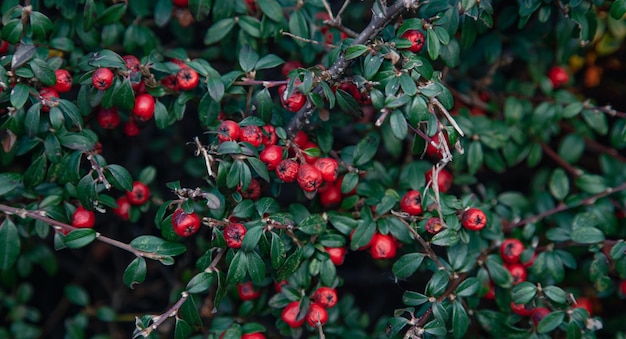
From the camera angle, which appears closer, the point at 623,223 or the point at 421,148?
the point at 421,148

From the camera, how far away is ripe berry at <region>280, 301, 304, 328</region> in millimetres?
2154

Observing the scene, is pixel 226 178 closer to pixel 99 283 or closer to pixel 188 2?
pixel 188 2

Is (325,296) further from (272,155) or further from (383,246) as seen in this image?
(272,155)

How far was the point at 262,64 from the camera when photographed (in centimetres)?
223

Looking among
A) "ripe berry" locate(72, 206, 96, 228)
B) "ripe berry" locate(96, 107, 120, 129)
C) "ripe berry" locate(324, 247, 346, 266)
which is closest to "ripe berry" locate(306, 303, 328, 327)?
"ripe berry" locate(324, 247, 346, 266)

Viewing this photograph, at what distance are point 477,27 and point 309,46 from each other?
2.10 ft

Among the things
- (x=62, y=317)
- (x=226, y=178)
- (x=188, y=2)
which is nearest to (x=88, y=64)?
(x=188, y=2)

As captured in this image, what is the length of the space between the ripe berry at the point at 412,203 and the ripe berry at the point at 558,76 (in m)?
1.11

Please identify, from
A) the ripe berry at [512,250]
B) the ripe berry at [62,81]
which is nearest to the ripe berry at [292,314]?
the ripe berry at [512,250]

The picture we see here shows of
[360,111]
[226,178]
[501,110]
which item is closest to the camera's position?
[226,178]

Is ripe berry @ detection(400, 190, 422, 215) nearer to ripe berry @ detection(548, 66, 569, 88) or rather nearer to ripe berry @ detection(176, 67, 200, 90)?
ripe berry @ detection(176, 67, 200, 90)

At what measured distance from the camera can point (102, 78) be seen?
6.63ft

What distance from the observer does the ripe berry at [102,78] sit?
2.02 meters

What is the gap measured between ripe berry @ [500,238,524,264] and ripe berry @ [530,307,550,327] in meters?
0.20
